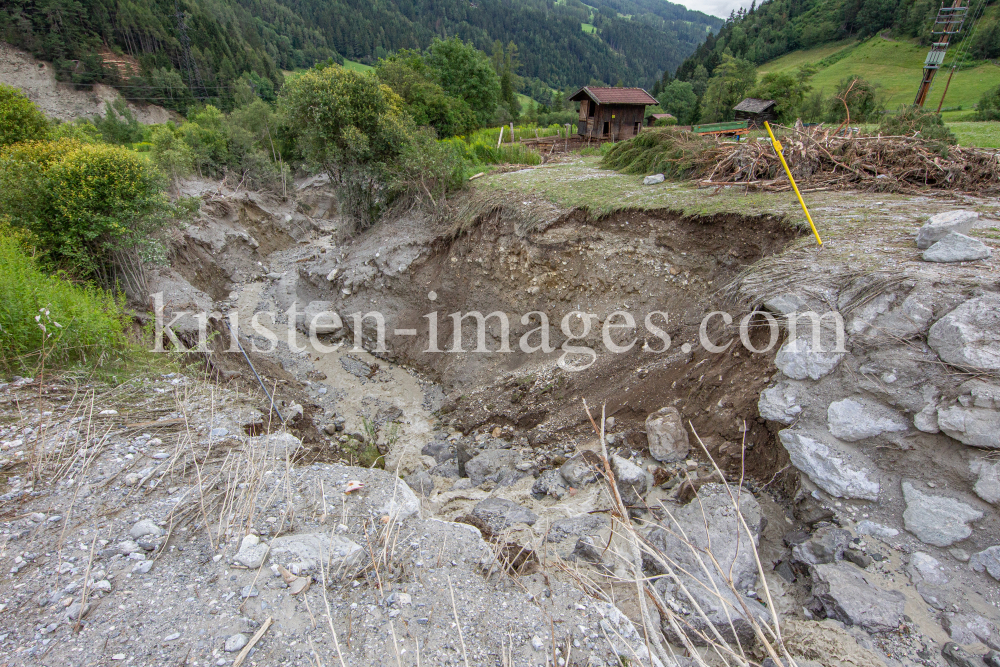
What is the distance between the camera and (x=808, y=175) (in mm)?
9141

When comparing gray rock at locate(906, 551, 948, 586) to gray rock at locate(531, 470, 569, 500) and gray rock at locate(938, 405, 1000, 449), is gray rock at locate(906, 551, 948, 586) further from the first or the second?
gray rock at locate(531, 470, 569, 500)

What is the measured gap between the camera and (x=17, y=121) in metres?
15.0

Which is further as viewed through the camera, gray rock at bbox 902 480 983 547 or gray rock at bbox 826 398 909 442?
gray rock at bbox 826 398 909 442

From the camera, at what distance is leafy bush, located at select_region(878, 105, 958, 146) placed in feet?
30.1

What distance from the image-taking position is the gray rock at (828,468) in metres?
4.54

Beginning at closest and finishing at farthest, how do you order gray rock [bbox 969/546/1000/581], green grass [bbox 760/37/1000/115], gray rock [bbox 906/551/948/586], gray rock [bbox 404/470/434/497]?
gray rock [bbox 969/546/1000/581]
gray rock [bbox 906/551/948/586]
gray rock [bbox 404/470/434/497]
green grass [bbox 760/37/1000/115]

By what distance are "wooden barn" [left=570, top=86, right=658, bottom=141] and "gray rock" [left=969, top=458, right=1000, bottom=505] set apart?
23716 mm

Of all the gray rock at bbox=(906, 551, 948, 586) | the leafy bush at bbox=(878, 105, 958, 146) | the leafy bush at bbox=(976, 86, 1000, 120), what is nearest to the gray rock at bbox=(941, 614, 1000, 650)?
the gray rock at bbox=(906, 551, 948, 586)

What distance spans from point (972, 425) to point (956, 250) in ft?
7.97

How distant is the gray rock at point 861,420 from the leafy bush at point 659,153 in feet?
24.2

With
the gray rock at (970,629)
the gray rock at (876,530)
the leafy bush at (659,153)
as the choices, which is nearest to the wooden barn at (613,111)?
the leafy bush at (659,153)

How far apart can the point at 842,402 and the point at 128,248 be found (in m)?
14.5

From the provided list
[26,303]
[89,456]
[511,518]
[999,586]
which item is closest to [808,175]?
[999,586]

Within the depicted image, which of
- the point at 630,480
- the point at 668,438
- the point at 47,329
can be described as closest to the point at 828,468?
the point at 668,438
